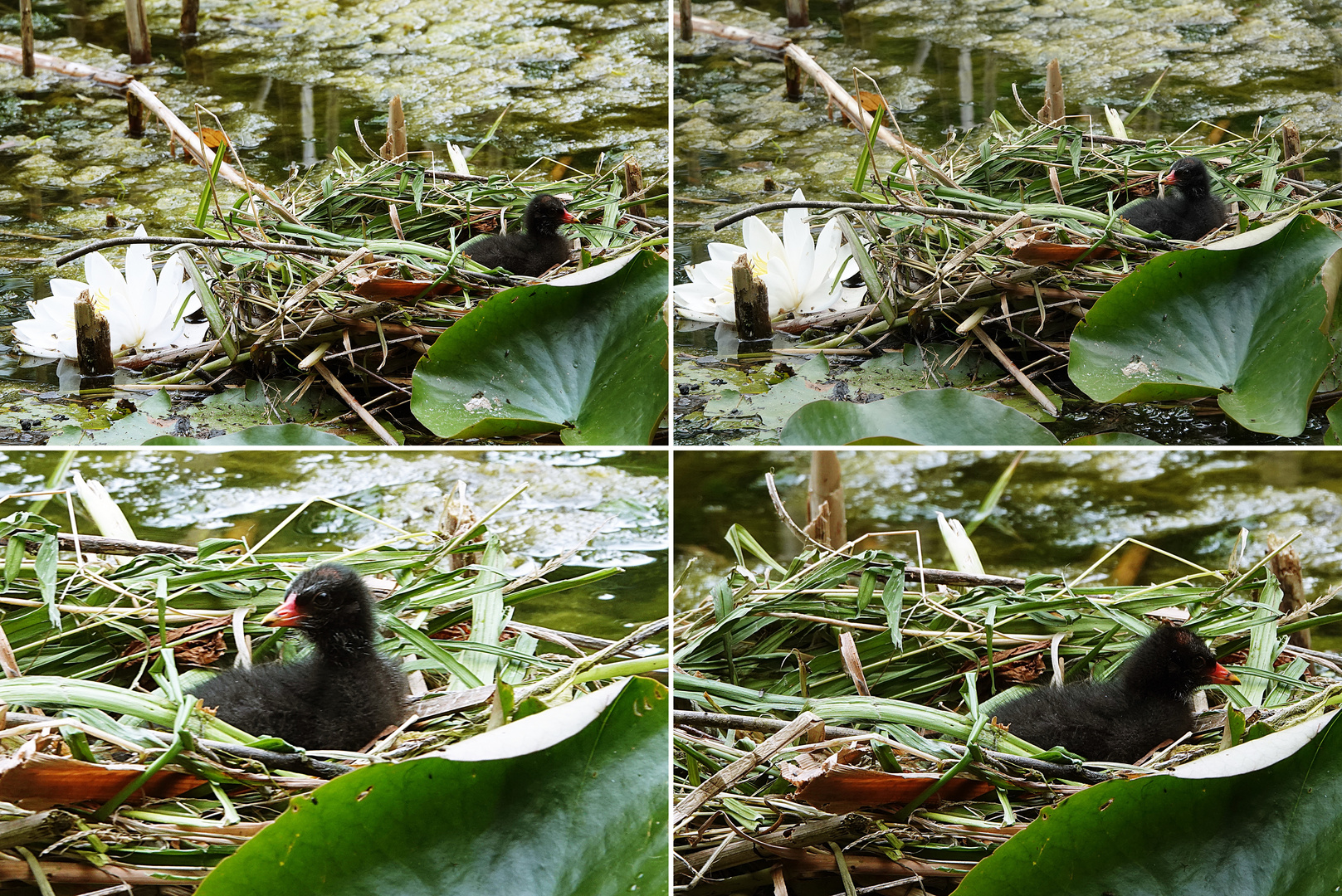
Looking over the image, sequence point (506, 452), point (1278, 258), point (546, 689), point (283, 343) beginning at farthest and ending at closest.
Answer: point (506, 452) → point (283, 343) → point (1278, 258) → point (546, 689)

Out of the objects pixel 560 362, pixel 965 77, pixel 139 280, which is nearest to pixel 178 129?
pixel 139 280

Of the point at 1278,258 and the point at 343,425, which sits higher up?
the point at 1278,258

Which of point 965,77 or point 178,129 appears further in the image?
point 965,77

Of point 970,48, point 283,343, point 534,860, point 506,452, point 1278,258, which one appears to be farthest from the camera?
point 970,48

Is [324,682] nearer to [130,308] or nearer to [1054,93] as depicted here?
[130,308]

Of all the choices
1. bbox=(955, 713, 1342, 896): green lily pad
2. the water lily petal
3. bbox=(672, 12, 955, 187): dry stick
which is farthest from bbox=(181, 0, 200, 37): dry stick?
bbox=(955, 713, 1342, 896): green lily pad

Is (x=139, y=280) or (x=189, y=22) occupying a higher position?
(x=189, y=22)

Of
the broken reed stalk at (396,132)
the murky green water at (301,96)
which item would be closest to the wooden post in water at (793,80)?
the murky green water at (301,96)

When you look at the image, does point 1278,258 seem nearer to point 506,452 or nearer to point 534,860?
point 534,860

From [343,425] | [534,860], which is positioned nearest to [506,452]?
[343,425]
